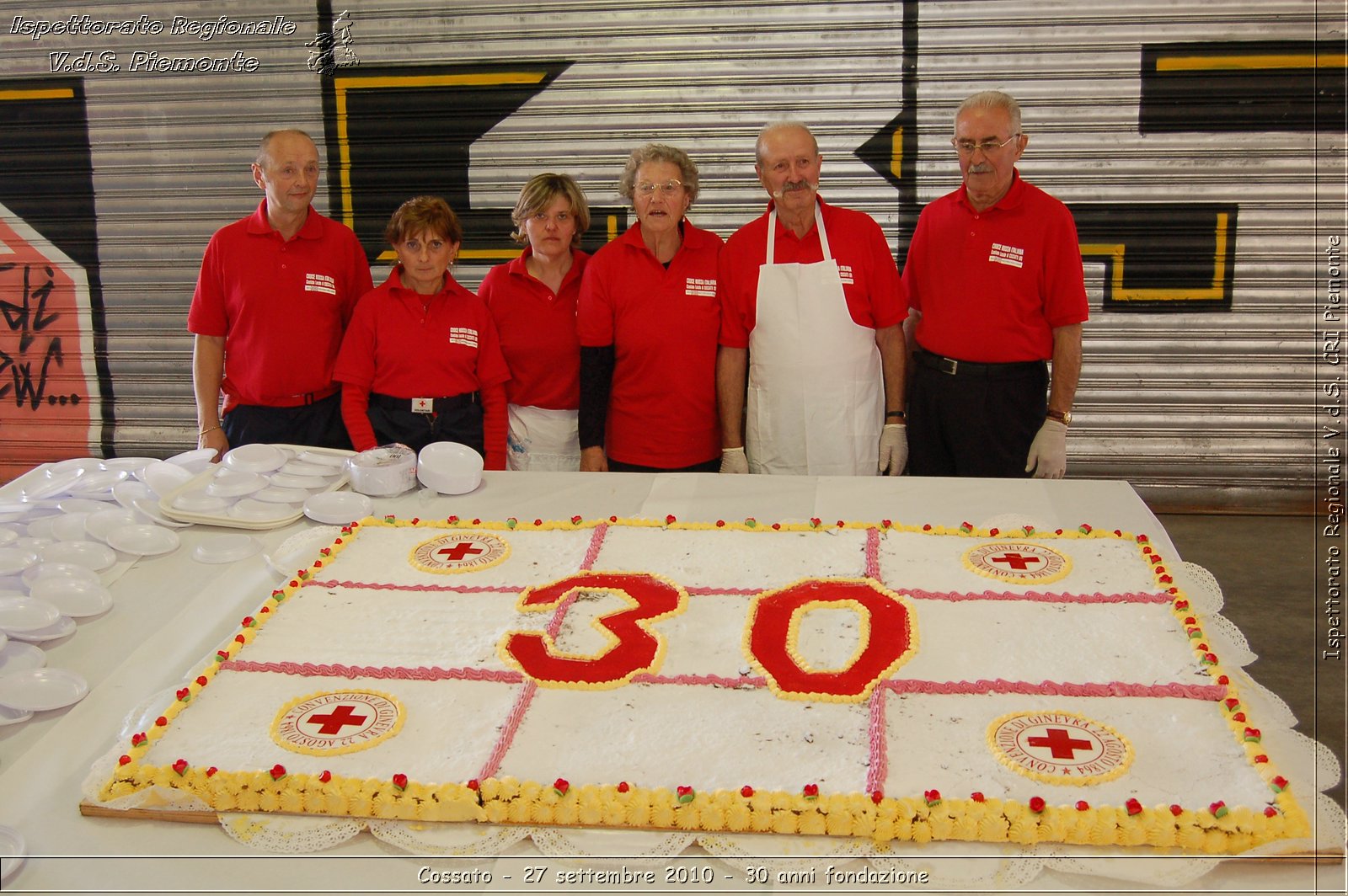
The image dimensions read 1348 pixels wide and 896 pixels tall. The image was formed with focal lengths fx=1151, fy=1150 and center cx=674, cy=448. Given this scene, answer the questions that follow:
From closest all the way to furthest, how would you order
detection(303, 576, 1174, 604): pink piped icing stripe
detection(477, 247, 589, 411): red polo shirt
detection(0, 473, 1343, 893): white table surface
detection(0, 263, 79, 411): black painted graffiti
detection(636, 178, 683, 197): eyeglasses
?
detection(0, 473, 1343, 893): white table surface, detection(303, 576, 1174, 604): pink piped icing stripe, detection(636, 178, 683, 197): eyeglasses, detection(477, 247, 589, 411): red polo shirt, detection(0, 263, 79, 411): black painted graffiti

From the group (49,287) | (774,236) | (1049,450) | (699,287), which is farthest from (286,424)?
(49,287)

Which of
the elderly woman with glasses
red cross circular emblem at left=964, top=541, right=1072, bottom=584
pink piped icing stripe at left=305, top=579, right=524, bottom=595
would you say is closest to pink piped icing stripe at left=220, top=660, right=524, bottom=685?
pink piped icing stripe at left=305, top=579, right=524, bottom=595

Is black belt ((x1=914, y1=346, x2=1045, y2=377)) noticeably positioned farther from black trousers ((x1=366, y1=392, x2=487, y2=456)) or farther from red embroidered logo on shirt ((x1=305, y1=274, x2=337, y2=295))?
red embroidered logo on shirt ((x1=305, y1=274, x2=337, y2=295))

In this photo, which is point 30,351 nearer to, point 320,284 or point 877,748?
point 320,284

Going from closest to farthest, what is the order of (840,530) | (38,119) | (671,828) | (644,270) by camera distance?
(671,828) → (840,530) → (644,270) → (38,119)

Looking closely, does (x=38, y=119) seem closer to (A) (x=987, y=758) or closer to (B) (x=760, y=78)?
(B) (x=760, y=78)

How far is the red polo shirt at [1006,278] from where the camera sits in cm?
326

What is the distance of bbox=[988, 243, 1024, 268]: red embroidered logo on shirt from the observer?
10.7 ft

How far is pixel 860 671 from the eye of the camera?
197cm

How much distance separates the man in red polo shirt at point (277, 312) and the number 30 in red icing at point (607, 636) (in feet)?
4.69

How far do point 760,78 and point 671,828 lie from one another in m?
3.97

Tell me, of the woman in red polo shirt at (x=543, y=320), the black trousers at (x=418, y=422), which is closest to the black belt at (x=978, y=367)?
the woman in red polo shirt at (x=543, y=320)

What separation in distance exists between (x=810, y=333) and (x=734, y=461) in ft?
1.44

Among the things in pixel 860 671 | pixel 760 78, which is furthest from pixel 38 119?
pixel 860 671
